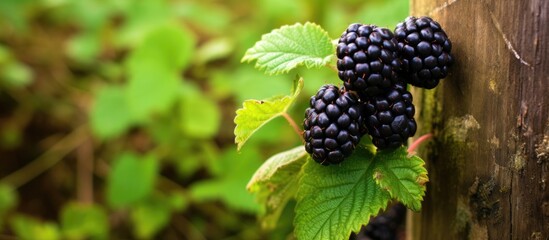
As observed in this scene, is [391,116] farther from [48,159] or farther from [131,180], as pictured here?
[48,159]

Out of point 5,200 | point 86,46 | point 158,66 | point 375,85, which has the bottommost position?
point 5,200

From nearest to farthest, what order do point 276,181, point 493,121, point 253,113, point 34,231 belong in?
point 493,121 → point 253,113 → point 276,181 → point 34,231

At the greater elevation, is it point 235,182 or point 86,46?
point 86,46

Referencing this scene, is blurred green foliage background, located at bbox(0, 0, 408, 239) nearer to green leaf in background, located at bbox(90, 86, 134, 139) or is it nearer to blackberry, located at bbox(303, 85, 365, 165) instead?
green leaf in background, located at bbox(90, 86, 134, 139)

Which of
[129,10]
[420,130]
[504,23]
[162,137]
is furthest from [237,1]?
[504,23]

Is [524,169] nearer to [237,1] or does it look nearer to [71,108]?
[71,108]

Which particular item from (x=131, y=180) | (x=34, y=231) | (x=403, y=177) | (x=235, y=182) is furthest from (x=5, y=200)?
(x=403, y=177)

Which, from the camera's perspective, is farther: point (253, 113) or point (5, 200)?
point (5, 200)

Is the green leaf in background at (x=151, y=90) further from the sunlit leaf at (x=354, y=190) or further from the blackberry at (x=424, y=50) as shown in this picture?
the blackberry at (x=424, y=50)
